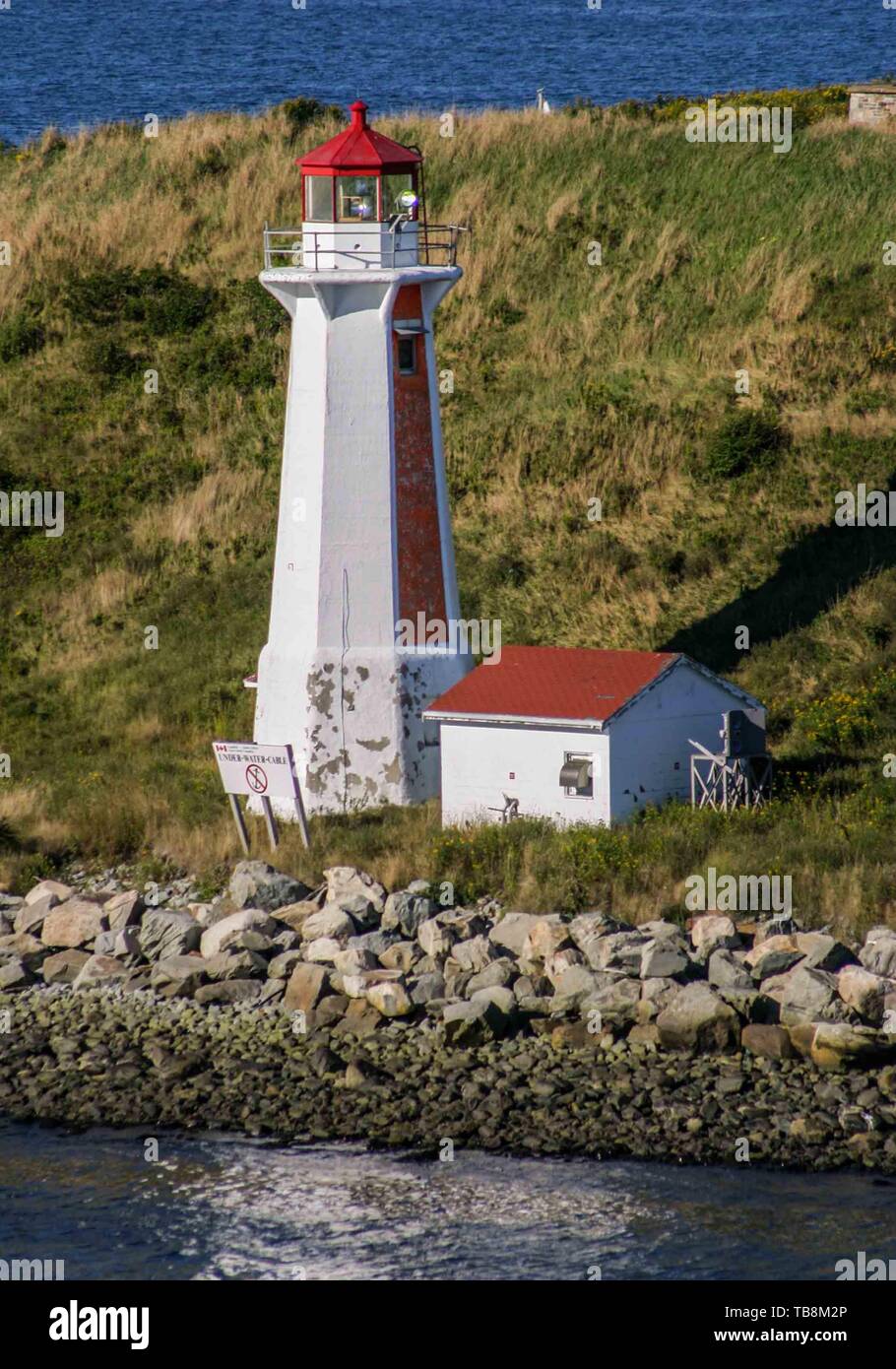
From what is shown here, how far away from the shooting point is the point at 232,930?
21.8m

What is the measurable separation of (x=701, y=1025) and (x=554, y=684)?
5.47 meters

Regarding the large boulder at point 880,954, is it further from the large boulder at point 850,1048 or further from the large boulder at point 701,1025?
the large boulder at point 701,1025

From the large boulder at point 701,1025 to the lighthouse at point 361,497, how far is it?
20.0 ft

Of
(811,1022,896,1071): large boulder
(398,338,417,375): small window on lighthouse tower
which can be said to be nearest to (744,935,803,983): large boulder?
(811,1022,896,1071): large boulder

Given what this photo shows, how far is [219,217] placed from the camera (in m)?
42.4

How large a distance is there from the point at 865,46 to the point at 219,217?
98.2ft

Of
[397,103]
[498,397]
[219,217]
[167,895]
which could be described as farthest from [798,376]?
[397,103]

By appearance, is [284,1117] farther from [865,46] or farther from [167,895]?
[865,46]

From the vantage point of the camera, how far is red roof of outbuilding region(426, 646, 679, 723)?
2288 centimetres

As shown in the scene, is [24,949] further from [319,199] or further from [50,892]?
[319,199]

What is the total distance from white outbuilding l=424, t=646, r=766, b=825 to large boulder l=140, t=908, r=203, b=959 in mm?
3272

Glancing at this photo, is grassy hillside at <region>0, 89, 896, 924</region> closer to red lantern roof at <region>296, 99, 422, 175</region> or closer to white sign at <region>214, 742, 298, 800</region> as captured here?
white sign at <region>214, 742, 298, 800</region>

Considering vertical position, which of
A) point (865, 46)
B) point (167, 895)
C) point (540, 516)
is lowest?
point (167, 895)

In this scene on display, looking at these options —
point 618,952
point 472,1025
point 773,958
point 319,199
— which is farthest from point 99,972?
point 319,199
